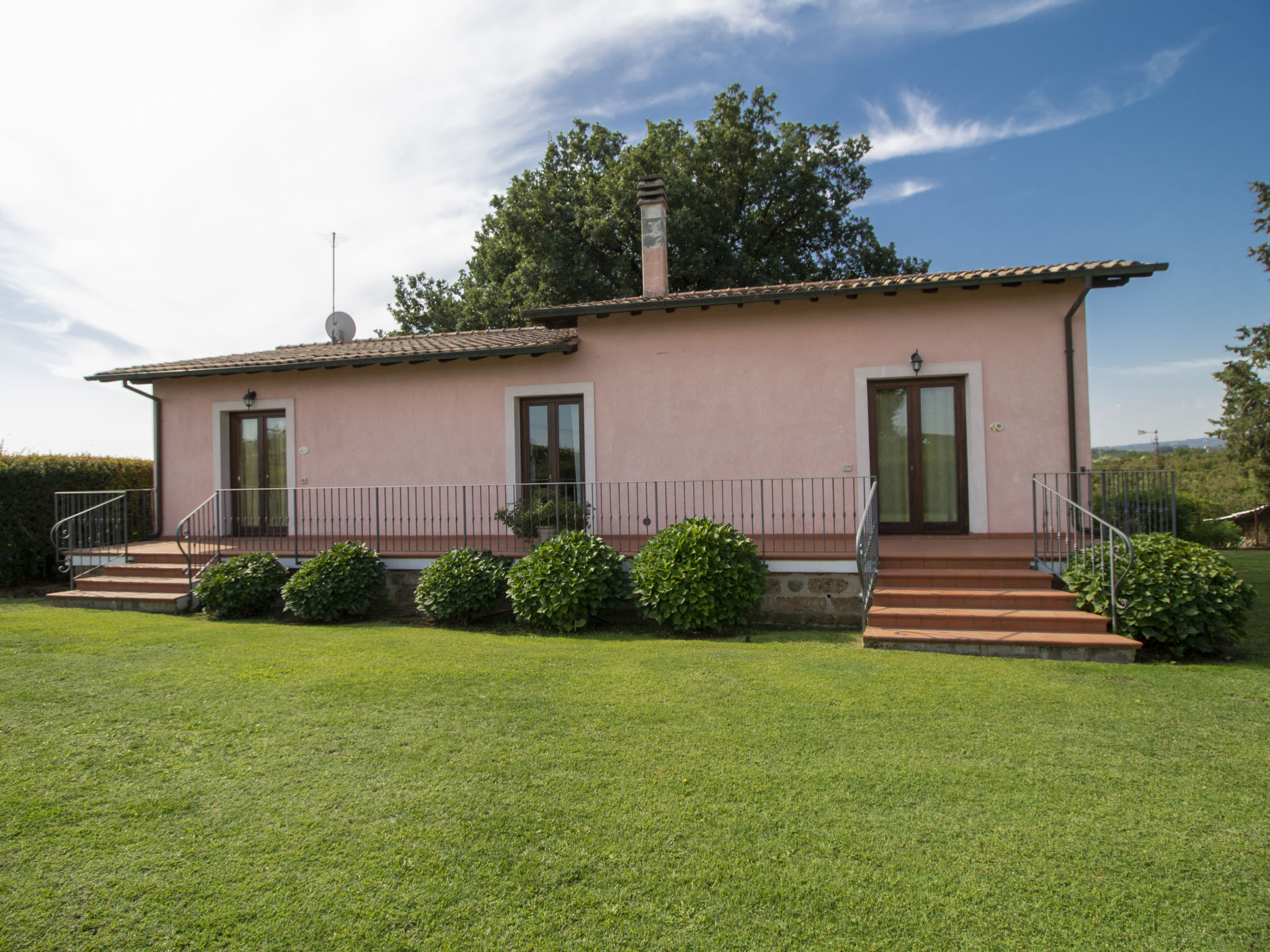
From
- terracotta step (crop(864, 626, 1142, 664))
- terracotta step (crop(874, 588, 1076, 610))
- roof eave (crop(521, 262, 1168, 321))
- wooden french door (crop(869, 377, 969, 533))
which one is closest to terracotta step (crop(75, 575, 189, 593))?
roof eave (crop(521, 262, 1168, 321))

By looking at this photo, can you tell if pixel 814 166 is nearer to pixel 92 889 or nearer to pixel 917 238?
pixel 917 238

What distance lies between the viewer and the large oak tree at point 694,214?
19.1 metres

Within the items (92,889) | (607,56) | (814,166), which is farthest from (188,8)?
(814,166)

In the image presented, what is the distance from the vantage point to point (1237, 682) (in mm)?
Result: 5035

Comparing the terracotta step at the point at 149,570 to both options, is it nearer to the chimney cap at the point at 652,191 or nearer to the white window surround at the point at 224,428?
the white window surround at the point at 224,428

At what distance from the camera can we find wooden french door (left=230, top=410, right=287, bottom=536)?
37.2 ft

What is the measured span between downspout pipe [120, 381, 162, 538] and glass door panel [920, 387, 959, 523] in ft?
40.2

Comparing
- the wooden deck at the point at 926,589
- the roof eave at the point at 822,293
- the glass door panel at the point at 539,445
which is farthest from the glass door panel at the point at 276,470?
the roof eave at the point at 822,293

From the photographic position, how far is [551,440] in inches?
405

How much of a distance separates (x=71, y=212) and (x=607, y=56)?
8.39 meters

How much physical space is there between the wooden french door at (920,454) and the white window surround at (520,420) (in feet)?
12.7

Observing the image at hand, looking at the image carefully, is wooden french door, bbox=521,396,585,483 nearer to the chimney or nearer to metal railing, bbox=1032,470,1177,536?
the chimney

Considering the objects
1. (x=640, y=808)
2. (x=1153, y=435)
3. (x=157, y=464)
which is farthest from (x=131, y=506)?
(x=1153, y=435)

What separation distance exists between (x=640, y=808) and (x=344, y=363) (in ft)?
29.7
